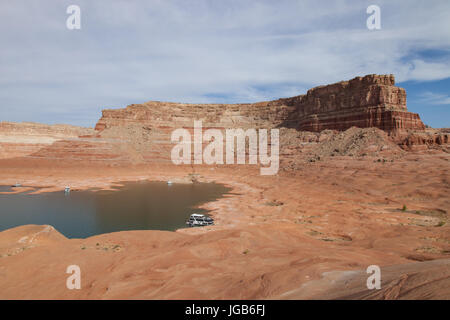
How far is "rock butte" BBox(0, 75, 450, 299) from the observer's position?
7129mm

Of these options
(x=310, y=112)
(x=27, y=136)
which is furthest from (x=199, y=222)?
(x=27, y=136)

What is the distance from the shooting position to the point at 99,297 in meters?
7.02

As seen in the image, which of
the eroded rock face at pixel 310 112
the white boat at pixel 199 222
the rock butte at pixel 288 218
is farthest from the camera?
the eroded rock face at pixel 310 112

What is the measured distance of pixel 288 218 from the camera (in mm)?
19469

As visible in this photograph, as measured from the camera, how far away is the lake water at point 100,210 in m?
18.6

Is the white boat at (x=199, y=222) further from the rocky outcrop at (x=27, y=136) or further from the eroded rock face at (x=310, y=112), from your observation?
the rocky outcrop at (x=27, y=136)

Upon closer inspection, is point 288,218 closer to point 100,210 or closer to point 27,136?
point 100,210

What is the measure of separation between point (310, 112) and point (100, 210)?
55339 mm

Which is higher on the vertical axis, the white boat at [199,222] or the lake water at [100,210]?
the white boat at [199,222]

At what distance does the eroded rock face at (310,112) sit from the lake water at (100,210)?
118 ft

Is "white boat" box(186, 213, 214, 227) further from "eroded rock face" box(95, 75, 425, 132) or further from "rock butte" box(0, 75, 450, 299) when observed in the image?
"eroded rock face" box(95, 75, 425, 132)

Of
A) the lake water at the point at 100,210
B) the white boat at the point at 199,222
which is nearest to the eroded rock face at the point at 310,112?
the lake water at the point at 100,210

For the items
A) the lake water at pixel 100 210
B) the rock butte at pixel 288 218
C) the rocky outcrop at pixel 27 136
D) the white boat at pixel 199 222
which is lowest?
the lake water at pixel 100 210
